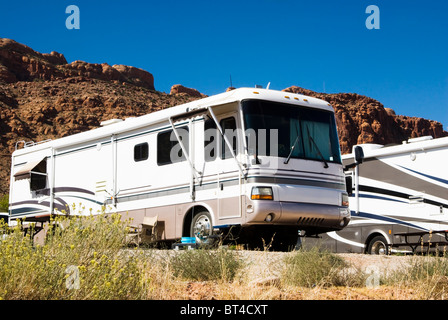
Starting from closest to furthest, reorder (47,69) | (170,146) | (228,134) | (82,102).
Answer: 1. (228,134)
2. (170,146)
3. (82,102)
4. (47,69)

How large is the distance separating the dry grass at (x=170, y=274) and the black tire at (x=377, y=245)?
6.78m

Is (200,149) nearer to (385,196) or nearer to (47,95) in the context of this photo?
(385,196)

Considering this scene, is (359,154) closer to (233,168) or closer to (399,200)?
(233,168)

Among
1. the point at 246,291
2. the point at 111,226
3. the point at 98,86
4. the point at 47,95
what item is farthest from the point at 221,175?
the point at 98,86

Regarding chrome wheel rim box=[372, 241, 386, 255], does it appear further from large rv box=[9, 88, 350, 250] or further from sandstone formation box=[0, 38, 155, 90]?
sandstone formation box=[0, 38, 155, 90]

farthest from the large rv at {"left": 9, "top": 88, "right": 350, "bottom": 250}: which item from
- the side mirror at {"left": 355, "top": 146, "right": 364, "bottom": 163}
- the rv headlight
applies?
the side mirror at {"left": 355, "top": 146, "right": 364, "bottom": 163}

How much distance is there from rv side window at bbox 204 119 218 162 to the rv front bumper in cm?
139

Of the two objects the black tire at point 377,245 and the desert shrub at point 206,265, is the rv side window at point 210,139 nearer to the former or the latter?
Result: the desert shrub at point 206,265

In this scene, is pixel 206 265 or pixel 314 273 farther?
pixel 206 265

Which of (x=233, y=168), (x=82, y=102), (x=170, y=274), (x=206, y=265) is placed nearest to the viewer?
(x=170, y=274)

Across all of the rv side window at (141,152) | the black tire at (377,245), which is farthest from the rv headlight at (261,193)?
the black tire at (377,245)

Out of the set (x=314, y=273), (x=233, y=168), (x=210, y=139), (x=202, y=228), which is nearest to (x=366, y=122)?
(x=210, y=139)

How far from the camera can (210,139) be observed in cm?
1138

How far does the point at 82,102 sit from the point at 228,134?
43.7 meters
